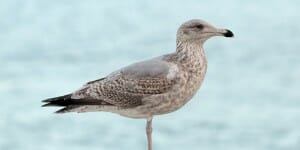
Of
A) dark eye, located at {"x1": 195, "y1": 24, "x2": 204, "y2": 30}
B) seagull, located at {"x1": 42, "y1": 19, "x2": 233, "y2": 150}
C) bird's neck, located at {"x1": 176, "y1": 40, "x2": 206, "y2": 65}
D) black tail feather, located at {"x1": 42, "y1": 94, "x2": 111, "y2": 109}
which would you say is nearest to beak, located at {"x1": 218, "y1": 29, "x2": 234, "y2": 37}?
seagull, located at {"x1": 42, "y1": 19, "x2": 233, "y2": 150}

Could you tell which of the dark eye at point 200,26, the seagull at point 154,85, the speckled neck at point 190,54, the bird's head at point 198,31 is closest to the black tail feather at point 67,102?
the seagull at point 154,85

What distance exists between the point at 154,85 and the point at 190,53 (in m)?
0.37

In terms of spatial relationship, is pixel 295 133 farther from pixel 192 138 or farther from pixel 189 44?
pixel 189 44

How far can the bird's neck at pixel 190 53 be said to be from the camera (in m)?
9.45

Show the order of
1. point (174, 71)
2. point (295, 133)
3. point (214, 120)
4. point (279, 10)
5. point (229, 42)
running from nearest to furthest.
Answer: point (174, 71) < point (295, 133) < point (214, 120) < point (229, 42) < point (279, 10)

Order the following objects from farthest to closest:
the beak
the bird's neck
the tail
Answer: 1. the bird's neck
2. the tail
3. the beak

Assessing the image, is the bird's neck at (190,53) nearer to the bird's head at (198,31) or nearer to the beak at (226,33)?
the bird's head at (198,31)

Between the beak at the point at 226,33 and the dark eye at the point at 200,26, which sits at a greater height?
the dark eye at the point at 200,26

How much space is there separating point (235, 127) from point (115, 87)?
110 ft

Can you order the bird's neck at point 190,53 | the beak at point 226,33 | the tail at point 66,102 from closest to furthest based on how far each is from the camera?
the beak at point 226,33 < the tail at point 66,102 < the bird's neck at point 190,53

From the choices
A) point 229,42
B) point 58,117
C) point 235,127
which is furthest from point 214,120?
point 229,42

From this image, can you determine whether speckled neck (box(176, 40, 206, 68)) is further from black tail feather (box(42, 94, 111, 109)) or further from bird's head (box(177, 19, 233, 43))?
black tail feather (box(42, 94, 111, 109))

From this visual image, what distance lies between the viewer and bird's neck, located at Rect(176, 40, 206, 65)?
9.45m

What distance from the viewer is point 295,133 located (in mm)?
41281
